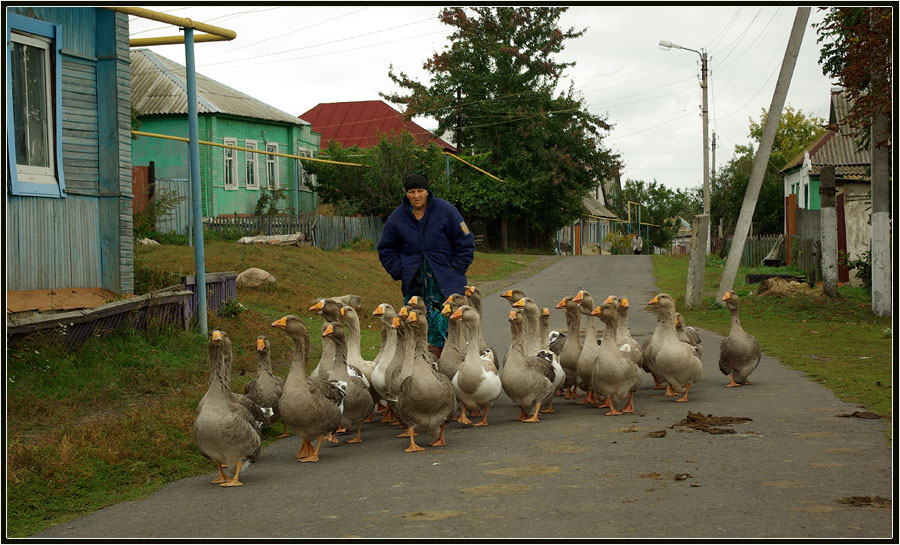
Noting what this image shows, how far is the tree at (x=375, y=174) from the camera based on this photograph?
36156mm

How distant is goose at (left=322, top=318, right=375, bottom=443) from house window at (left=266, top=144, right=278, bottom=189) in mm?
30199

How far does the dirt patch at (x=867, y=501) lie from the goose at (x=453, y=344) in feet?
14.6

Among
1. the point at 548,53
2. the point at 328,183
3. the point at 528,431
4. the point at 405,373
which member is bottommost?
the point at 528,431

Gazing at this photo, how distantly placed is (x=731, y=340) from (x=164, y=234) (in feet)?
67.6

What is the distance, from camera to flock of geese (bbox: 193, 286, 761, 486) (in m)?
7.04

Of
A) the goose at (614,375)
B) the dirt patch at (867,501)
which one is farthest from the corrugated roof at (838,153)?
the dirt patch at (867,501)

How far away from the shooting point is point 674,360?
9578mm

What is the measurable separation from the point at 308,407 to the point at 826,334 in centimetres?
1127

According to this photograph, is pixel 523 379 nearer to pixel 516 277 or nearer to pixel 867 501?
pixel 867 501

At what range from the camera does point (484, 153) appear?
156 ft

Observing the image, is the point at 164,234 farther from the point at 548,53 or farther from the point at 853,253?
the point at 548,53

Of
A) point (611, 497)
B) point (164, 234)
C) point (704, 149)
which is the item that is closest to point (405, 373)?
point (611, 497)

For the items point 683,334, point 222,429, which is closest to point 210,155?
point 683,334

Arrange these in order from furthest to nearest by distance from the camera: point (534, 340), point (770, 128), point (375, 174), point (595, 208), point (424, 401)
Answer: point (595, 208)
point (375, 174)
point (770, 128)
point (534, 340)
point (424, 401)
